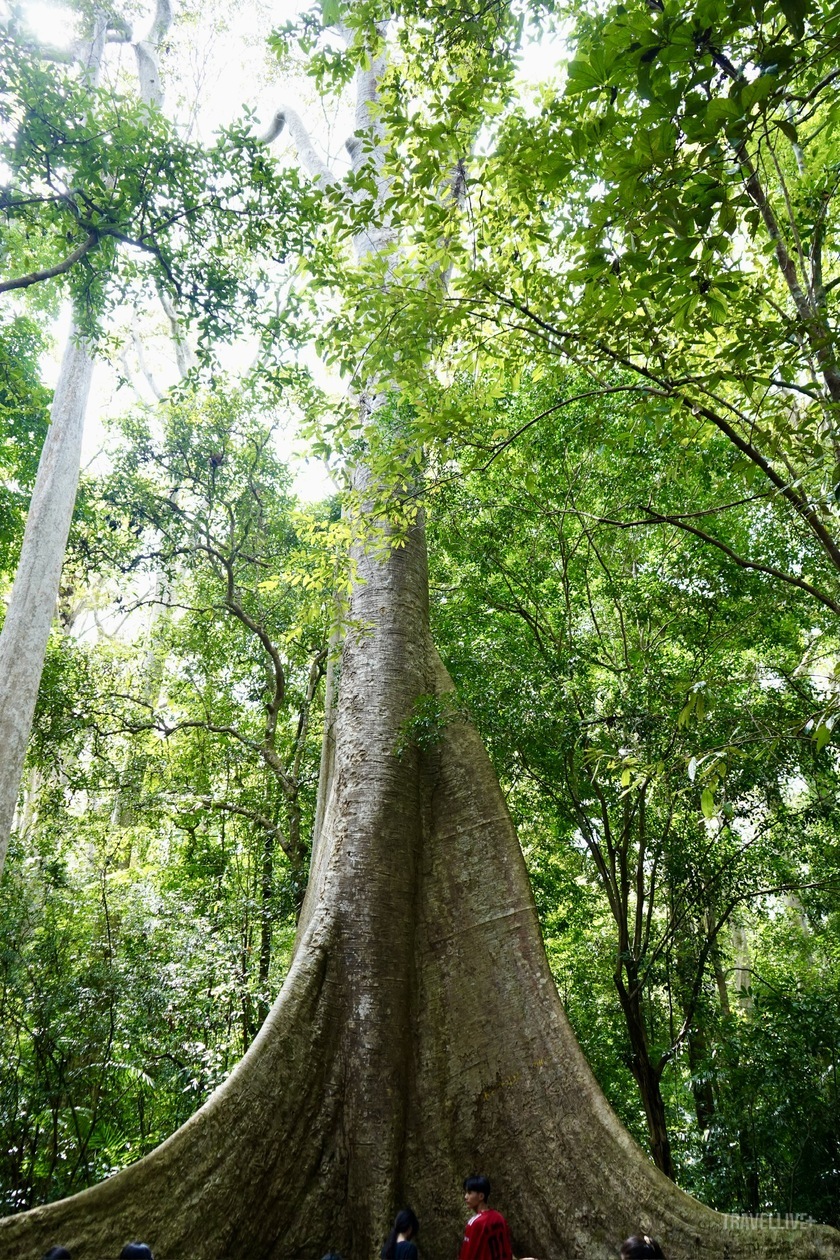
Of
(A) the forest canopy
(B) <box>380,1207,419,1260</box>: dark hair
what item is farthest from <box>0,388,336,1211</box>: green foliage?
(B) <box>380,1207,419,1260</box>: dark hair

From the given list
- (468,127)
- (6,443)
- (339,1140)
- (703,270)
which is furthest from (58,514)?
(703,270)

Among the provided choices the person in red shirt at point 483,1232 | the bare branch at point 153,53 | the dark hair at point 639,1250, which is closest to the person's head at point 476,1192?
the person in red shirt at point 483,1232

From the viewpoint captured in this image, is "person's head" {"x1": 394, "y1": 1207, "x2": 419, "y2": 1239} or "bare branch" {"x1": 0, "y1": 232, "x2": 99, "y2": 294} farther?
"bare branch" {"x1": 0, "y1": 232, "x2": 99, "y2": 294}

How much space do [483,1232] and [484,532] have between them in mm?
4765

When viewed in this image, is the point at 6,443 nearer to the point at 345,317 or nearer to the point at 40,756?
the point at 40,756

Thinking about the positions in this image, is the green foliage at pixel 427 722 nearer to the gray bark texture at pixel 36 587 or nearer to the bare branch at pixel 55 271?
the bare branch at pixel 55 271

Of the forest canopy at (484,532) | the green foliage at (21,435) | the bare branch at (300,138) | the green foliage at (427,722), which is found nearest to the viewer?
the forest canopy at (484,532)

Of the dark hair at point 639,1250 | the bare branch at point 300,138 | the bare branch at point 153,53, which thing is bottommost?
the dark hair at point 639,1250

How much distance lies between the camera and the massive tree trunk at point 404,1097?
119 inches

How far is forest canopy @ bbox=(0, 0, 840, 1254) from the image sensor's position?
101 inches

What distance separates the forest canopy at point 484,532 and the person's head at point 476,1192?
1.90 metres

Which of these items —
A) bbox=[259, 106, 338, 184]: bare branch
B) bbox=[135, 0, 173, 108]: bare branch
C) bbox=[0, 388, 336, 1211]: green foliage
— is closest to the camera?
bbox=[0, 388, 336, 1211]: green foliage

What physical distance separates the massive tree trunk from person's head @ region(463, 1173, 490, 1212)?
0.20 metres

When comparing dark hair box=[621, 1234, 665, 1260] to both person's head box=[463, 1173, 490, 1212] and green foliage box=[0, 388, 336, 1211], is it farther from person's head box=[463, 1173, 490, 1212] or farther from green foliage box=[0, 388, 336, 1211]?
green foliage box=[0, 388, 336, 1211]
